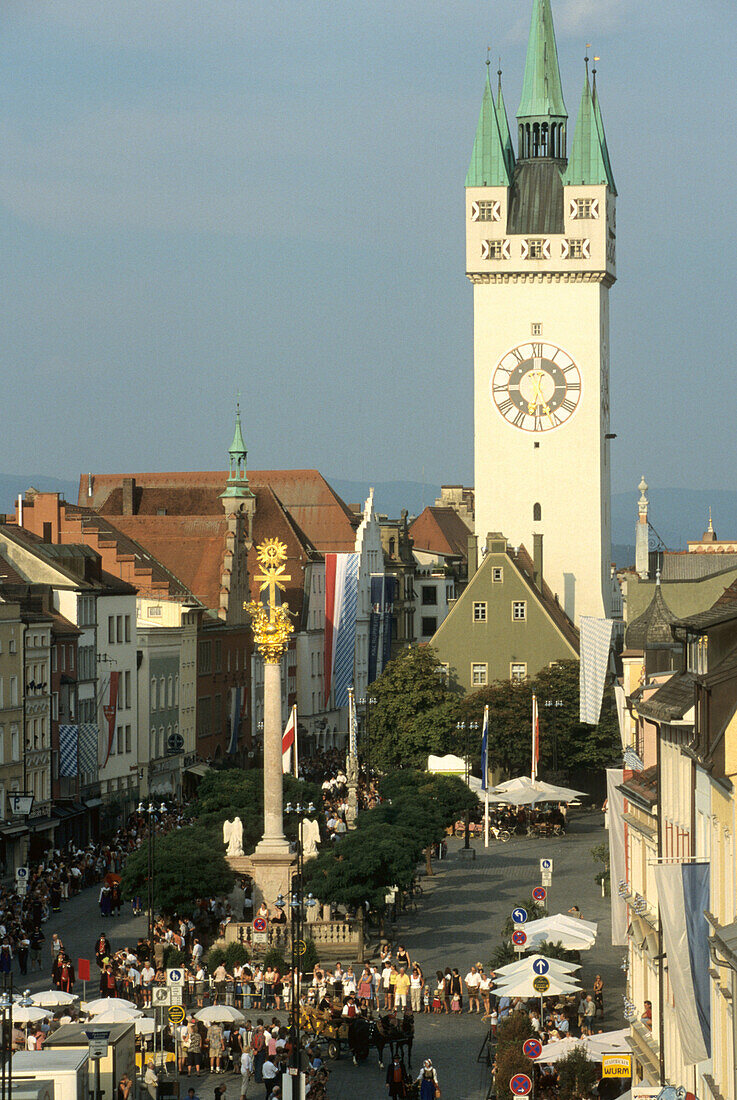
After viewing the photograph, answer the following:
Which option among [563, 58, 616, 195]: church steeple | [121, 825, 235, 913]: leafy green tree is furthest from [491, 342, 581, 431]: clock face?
[121, 825, 235, 913]: leafy green tree

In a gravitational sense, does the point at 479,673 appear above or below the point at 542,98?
below

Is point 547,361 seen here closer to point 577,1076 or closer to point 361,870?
point 361,870

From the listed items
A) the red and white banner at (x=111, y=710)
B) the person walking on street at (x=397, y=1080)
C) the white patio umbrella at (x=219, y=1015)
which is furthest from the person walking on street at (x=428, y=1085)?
the red and white banner at (x=111, y=710)

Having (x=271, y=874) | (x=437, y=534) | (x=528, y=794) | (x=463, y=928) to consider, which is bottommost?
(x=463, y=928)

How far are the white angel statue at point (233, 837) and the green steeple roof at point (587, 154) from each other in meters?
65.3

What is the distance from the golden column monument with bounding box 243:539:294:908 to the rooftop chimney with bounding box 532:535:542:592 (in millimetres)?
50231

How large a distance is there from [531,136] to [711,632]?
323ft

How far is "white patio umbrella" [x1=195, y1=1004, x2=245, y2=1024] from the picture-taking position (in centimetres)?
4288

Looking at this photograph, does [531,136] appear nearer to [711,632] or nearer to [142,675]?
[142,675]

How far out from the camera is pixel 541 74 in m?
122

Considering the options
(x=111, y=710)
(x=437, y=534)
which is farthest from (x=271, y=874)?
(x=437, y=534)

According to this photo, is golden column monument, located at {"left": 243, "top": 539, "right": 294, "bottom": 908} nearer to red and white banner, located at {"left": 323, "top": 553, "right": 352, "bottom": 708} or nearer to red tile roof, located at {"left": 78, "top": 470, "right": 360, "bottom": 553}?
red and white banner, located at {"left": 323, "top": 553, "right": 352, "bottom": 708}

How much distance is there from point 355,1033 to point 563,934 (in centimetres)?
722

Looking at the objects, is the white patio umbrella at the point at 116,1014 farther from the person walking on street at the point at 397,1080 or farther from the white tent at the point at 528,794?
the white tent at the point at 528,794
